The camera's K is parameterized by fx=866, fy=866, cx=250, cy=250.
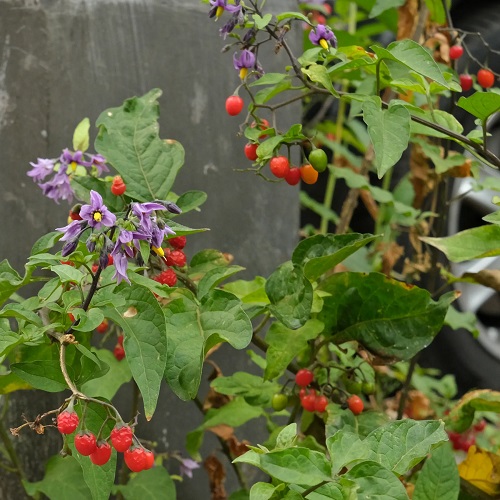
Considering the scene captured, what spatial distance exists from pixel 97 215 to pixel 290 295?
0.41m

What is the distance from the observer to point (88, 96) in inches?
76.5

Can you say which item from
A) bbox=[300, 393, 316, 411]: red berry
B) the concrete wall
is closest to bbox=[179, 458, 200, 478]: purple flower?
the concrete wall

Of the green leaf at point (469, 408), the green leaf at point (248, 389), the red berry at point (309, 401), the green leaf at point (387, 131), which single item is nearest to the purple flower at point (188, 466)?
the green leaf at point (248, 389)

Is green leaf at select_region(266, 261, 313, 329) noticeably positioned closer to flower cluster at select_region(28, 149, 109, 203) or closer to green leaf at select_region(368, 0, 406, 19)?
flower cluster at select_region(28, 149, 109, 203)

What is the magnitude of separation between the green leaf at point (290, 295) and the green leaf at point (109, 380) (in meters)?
0.36

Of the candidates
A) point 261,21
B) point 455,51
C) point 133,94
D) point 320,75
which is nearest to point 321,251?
point 320,75

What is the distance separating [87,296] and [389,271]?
1403 millimetres

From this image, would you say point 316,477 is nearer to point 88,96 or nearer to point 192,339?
point 192,339

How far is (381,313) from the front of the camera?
5.28ft

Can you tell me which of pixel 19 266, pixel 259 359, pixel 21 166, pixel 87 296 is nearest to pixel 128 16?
pixel 21 166

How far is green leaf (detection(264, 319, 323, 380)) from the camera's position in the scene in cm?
150

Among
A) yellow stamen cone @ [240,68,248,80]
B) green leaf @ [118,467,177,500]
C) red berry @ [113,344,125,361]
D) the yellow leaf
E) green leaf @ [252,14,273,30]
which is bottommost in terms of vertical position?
green leaf @ [118,467,177,500]

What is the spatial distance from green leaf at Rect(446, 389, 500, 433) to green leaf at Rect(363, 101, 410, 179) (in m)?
0.60

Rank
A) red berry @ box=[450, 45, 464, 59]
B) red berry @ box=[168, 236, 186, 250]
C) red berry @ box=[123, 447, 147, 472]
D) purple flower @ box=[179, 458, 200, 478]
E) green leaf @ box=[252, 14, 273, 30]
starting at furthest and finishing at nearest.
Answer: red berry @ box=[450, 45, 464, 59]
purple flower @ box=[179, 458, 200, 478]
red berry @ box=[168, 236, 186, 250]
green leaf @ box=[252, 14, 273, 30]
red berry @ box=[123, 447, 147, 472]
